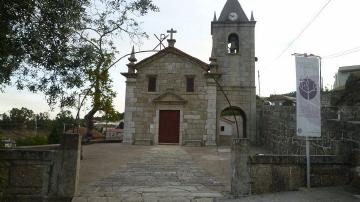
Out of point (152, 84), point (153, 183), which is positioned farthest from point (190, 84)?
point (153, 183)

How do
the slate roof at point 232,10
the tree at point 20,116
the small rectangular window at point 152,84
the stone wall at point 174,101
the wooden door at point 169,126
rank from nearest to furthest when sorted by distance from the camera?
the stone wall at point 174,101
the wooden door at point 169,126
the small rectangular window at point 152,84
the slate roof at point 232,10
the tree at point 20,116

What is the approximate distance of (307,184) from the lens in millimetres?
7438

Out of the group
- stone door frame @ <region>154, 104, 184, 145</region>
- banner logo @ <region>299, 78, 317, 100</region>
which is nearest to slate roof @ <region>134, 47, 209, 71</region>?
stone door frame @ <region>154, 104, 184, 145</region>

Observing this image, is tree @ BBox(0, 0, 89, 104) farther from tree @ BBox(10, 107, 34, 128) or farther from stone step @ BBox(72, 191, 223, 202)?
tree @ BBox(10, 107, 34, 128)

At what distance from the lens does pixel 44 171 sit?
6871mm

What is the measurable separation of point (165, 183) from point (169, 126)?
37.5 feet

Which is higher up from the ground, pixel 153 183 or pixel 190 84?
pixel 190 84

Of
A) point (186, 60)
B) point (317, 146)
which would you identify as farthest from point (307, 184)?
point (186, 60)

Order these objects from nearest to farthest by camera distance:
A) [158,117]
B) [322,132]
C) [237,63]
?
[322,132]
[158,117]
[237,63]

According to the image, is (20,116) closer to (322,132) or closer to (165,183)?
(165,183)

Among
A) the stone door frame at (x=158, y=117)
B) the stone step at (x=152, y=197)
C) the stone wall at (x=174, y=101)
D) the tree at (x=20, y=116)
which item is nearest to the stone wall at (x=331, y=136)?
the stone step at (x=152, y=197)

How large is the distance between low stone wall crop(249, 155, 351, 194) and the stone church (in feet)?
38.9

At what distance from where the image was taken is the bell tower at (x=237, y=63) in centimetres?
2036

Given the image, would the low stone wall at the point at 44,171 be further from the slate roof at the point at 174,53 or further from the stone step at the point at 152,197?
the slate roof at the point at 174,53
